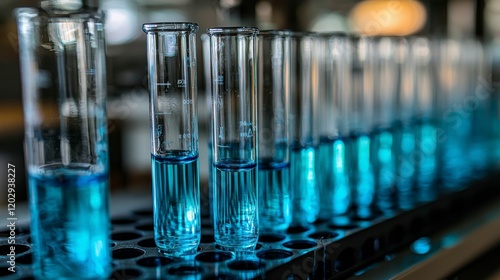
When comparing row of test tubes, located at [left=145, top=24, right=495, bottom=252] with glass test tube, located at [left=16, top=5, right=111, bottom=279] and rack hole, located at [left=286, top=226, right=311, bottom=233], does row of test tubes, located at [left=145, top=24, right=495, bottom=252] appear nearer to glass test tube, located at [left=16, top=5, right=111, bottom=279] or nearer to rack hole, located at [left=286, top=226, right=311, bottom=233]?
rack hole, located at [left=286, top=226, right=311, bottom=233]

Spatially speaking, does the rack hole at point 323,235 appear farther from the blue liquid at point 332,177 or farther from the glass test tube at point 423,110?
the glass test tube at point 423,110

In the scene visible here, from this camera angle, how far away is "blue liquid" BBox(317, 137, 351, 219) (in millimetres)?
1250

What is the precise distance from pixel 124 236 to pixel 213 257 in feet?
0.66

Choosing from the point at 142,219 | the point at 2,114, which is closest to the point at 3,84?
the point at 2,114

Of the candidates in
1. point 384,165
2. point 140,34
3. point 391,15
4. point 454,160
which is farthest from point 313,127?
point 140,34

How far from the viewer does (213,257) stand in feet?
3.17

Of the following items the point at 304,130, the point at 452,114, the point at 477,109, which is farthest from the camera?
the point at 477,109

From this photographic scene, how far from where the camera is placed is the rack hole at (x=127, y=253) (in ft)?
3.14

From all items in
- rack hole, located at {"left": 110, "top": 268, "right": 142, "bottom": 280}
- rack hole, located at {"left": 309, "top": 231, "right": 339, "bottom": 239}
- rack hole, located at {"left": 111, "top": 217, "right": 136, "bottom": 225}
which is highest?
rack hole, located at {"left": 111, "top": 217, "right": 136, "bottom": 225}

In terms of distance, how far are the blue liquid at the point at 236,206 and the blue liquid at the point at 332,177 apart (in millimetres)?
273

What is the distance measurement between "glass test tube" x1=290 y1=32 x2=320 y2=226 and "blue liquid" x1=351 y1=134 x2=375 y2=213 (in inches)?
5.8

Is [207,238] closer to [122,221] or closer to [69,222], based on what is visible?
[122,221]

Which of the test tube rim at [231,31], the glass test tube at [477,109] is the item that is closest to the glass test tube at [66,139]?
the test tube rim at [231,31]

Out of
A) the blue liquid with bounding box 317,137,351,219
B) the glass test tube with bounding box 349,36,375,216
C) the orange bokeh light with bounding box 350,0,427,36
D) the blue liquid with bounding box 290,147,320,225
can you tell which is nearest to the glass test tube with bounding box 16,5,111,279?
the blue liquid with bounding box 290,147,320,225
